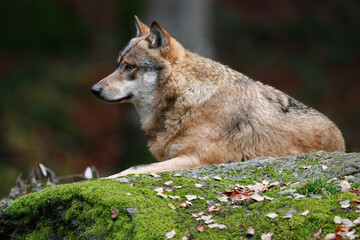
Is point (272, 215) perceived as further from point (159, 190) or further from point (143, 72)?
point (143, 72)

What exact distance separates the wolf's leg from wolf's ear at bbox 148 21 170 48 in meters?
1.55

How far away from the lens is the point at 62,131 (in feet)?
59.9

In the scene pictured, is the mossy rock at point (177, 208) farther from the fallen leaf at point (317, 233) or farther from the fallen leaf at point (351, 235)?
the fallen leaf at point (351, 235)

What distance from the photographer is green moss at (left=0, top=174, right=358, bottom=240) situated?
4512 mm

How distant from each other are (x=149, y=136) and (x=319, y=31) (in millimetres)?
17143

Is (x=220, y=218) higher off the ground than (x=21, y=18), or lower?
lower

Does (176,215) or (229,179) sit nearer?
(176,215)

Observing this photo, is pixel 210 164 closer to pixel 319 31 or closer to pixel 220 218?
pixel 220 218

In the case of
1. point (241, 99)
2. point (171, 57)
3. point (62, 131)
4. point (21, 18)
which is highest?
point (21, 18)

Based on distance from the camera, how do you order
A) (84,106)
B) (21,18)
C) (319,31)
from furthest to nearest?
1. (319,31)
2. (21,18)
3. (84,106)

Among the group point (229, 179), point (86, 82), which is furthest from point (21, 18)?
point (229, 179)

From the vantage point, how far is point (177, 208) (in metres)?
4.93

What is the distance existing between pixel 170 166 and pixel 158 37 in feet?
5.74

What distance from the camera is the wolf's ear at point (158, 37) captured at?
7.18 m
